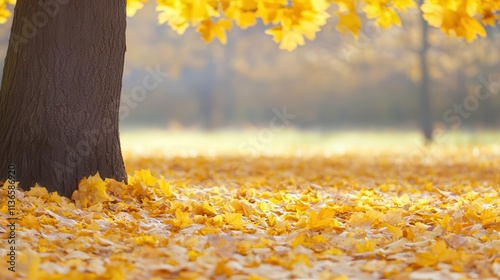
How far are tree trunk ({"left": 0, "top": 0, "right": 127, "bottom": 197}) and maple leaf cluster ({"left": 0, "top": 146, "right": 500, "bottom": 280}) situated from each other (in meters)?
0.25

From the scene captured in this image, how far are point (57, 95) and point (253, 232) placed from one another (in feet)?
6.33

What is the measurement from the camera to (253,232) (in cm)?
420

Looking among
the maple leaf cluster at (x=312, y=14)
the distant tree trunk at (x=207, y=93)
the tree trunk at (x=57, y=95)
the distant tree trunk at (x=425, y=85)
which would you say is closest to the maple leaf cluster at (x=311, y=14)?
the maple leaf cluster at (x=312, y=14)

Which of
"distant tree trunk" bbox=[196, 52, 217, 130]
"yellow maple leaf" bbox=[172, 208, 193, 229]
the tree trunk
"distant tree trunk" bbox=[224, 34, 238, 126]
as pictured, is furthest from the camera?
"distant tree trunk" bbox=[196, 52, 217, 130]

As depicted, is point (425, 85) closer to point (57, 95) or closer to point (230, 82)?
point (230, 82)

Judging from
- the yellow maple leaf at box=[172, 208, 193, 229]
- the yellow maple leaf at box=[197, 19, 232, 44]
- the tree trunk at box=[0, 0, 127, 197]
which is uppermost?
the yellow maple leaf at box=[197, 19, 232, 44]

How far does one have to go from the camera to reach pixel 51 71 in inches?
195

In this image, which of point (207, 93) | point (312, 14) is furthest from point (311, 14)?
point (207, 93)

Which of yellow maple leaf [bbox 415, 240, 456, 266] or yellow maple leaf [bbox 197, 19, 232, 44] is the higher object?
yellow maple leaf [bbox 197, 19, 232, 44]

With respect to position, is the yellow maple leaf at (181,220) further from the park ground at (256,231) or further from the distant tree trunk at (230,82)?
the distant tree trunk at (230,82)

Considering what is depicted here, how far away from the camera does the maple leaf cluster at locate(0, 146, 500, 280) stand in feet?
10.6

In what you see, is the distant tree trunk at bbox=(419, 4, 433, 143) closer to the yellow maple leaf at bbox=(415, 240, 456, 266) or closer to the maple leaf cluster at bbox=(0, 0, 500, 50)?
the maple leaf cluster at bbox=(0, 0, 500, 50)

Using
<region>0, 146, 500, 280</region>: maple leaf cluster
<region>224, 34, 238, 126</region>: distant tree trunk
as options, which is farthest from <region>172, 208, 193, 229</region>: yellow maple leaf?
<region>224, 34, 238, 126</region>: distant tree trunk

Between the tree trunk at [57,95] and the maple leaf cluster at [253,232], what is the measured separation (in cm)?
25
